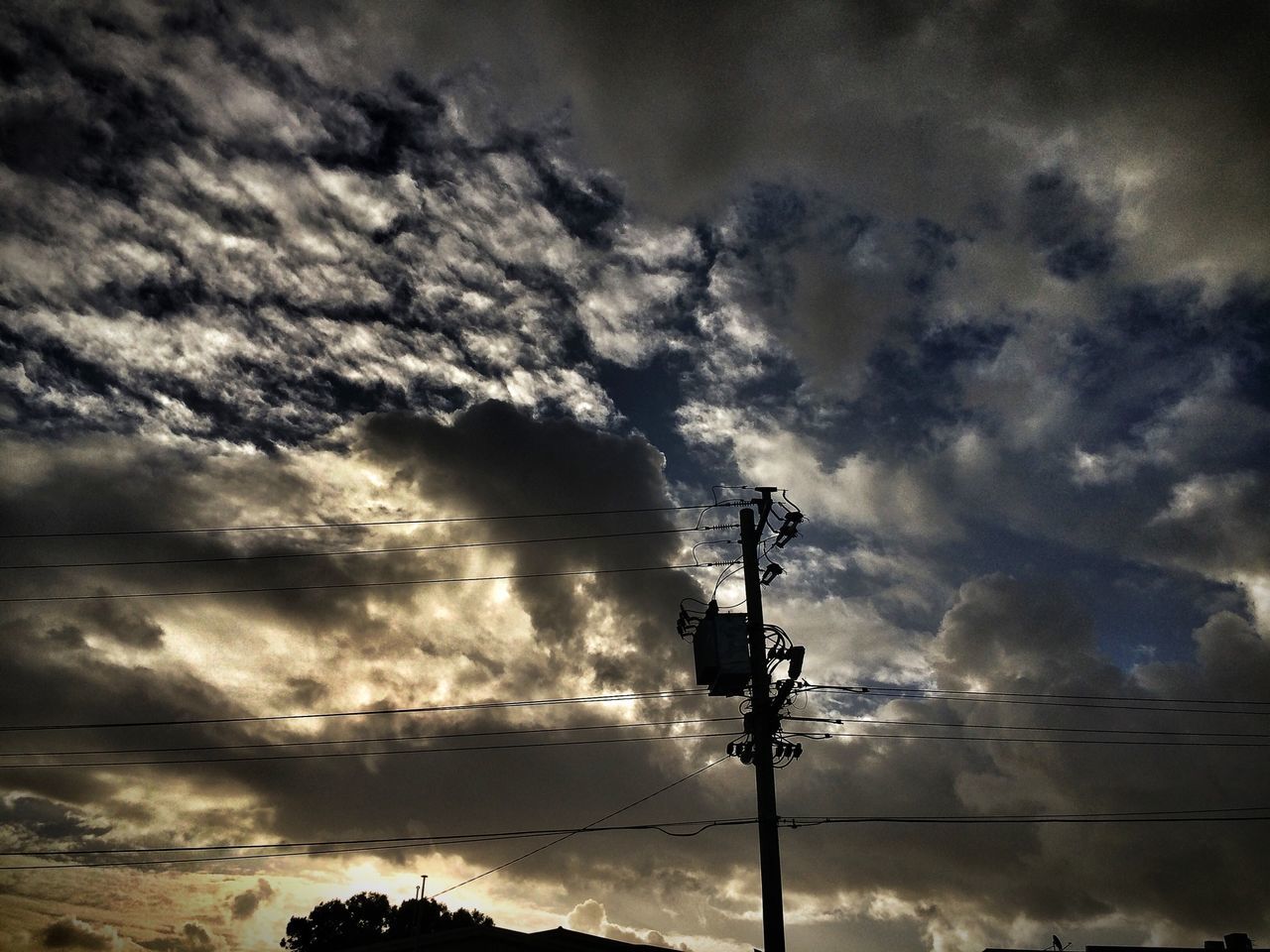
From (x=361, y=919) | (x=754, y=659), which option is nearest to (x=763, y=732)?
(x=754, y=659)

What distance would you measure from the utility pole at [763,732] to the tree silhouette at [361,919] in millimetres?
56957

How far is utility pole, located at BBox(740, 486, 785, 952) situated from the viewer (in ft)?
51.5

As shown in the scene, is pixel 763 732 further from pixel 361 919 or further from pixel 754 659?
pixel 361 919

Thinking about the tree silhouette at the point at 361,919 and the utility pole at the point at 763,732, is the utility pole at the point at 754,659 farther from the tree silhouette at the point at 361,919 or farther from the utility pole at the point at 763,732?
the tree silhouette at the point at 361,919

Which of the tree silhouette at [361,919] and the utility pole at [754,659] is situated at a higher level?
the utility pole at [754,659]

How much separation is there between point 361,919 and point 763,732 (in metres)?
64.0

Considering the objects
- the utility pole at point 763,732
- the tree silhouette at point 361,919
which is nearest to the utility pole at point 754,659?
the utility pole at point 763,732

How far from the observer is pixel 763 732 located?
1750 centimetres

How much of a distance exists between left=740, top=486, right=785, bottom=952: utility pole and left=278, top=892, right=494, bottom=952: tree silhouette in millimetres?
56957

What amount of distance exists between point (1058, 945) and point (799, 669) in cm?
3709

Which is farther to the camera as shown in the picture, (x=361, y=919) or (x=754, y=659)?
(x=361, y=919)

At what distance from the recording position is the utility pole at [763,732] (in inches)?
619

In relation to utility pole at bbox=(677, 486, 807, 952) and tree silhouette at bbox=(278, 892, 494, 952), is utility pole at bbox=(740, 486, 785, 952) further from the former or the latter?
tree silhouette at bbox=(278, 892, 494, 952)

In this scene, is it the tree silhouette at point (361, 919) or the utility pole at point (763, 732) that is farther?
the tree silhouette at point (361, 919)
